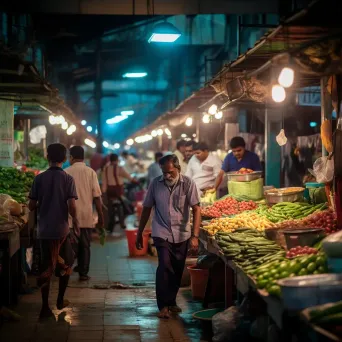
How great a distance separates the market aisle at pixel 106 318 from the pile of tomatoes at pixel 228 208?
148 cm

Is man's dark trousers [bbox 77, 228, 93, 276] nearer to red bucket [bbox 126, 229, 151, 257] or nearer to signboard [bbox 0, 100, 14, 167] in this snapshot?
red bucket [bbox 126, 229, 151, 257]

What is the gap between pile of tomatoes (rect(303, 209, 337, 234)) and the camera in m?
8.70

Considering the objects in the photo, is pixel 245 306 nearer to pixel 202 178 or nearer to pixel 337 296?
pixel 337 296

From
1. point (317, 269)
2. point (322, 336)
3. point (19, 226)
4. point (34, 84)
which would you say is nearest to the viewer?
point (322, 336)

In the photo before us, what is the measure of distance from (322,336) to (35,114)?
1470 centimetres

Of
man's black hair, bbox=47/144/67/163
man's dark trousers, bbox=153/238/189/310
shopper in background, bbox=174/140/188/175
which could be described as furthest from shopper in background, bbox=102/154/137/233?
man's dark trousers, bbox=153/238/189/310

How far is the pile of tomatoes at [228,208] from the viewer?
40.8 ft

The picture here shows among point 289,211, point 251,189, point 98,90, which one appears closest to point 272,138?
point 251,189

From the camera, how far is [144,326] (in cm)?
927

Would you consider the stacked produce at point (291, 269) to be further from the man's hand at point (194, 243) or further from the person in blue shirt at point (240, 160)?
the person in blue shirt at point (240, 160)

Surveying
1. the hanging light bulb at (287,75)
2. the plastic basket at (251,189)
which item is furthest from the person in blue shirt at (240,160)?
the hanging light bulb at (287,75)

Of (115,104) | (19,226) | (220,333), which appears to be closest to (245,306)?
(220,333)

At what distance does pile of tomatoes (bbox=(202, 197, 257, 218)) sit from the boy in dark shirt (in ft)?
10.6

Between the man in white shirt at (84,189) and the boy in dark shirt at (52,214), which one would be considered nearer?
the boy in dark shirt at (52,214)
